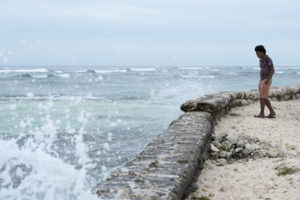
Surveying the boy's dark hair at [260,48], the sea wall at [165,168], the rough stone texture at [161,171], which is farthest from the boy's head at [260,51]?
the rough stone texture at [161,171]

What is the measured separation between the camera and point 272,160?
4.39 meters

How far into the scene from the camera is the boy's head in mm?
7082

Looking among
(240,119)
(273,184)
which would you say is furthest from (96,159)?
(273,184)

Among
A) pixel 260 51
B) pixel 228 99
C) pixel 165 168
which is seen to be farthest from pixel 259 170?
pixel 228 99

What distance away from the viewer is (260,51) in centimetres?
711

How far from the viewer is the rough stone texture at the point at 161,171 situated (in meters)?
2.54

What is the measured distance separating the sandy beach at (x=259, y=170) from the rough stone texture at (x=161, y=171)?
10.8 inches

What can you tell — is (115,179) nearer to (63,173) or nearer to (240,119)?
(63,173)

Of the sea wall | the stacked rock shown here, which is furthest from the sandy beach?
the sea wall

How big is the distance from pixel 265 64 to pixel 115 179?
5446mm

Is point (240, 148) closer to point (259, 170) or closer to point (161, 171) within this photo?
point (259, 170)

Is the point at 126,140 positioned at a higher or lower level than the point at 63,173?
lower

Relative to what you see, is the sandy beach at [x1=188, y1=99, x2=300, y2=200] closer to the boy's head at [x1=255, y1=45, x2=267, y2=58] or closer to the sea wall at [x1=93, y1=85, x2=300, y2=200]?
the sea wall at [x1=93, y1=85, x2=300, y2=200]

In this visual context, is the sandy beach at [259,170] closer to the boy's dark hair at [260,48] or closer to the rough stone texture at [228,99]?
the rough stone texture at [228,99]
